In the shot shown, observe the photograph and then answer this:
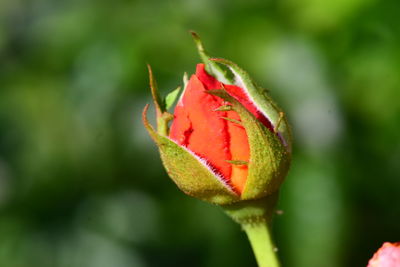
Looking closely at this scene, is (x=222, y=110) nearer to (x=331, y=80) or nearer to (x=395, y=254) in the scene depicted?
(x=395, y=254)

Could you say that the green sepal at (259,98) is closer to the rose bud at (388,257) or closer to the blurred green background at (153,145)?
the rose bud at (388,257)

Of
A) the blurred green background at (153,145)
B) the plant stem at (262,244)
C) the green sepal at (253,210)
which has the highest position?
the green sepal at (253,210)

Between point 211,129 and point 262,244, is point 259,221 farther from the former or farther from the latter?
point 211,129

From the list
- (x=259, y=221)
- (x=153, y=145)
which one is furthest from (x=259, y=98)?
(x=153, y=145)

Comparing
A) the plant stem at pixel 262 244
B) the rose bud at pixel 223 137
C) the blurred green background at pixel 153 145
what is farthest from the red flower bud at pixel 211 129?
the blurred green background at pixel 153 145

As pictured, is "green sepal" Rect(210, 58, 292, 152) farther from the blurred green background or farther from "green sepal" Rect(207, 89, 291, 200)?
the blurred green background
